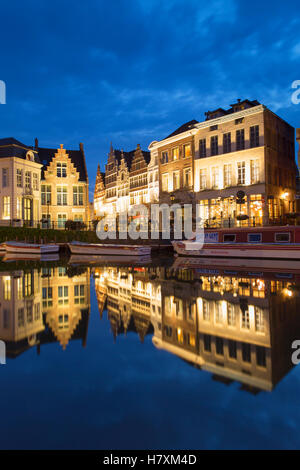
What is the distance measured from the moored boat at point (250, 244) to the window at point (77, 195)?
24.8 metres

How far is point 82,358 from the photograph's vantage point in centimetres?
416

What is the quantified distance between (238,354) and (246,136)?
2908 centimetres

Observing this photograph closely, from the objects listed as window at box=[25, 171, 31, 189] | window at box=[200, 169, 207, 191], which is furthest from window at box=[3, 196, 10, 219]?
window at box=[200, 169, 207, 191]

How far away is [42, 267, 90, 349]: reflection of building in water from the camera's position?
5418 mm

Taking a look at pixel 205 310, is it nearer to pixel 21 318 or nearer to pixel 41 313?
pixel 41 313

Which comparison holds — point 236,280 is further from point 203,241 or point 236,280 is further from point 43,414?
point 203,241

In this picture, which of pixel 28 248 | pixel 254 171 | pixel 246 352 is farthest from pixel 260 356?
pixel 254 171

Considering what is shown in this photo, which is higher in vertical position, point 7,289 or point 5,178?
point 5,178

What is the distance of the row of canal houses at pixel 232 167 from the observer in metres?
29.0

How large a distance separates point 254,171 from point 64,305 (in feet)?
85.7

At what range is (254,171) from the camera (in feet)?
96.5

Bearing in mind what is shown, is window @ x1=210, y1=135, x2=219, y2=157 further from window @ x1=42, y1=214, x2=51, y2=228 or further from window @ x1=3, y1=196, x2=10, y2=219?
window @ x1=3, y1=196, x2=10, y2=219

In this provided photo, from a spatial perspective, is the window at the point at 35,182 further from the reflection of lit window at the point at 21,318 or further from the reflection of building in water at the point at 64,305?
the reflection of lit window at the point at 21,318

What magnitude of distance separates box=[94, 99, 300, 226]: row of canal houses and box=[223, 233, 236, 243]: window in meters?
4.23
